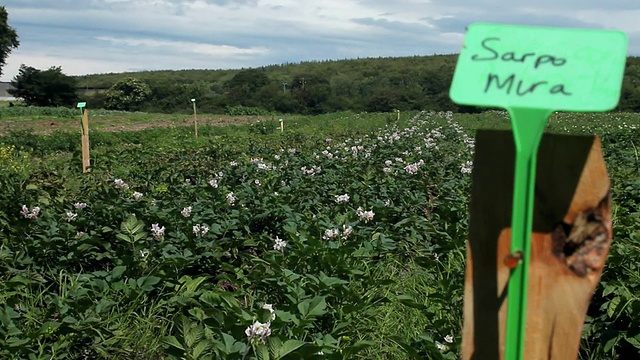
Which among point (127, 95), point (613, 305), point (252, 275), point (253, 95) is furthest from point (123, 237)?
point (127, 95)

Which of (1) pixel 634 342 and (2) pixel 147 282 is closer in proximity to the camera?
(1) pixel 634 342

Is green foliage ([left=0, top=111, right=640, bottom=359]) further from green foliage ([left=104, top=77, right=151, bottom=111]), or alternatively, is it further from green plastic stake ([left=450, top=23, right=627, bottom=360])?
green foliage ([left=104, top=77, right=151, bottom=111])

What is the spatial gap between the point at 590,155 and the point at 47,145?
56.4 feet

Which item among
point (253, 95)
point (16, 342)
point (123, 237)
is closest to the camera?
point (16, 342)

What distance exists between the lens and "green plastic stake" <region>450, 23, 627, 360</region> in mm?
1201

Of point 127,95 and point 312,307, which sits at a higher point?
point 312,307

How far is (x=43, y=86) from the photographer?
53938mm

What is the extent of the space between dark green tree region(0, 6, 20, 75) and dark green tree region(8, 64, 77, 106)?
6.91ft

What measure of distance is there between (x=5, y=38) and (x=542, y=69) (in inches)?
2178

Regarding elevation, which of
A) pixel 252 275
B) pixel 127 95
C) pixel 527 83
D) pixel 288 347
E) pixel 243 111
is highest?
pixel 527 83

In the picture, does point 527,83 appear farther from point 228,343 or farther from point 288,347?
point 228,343

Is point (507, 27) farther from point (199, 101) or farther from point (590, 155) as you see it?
point (199, 101)

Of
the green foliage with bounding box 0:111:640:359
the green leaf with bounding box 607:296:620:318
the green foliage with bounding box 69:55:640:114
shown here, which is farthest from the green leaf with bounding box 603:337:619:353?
the green foliage with bounding box 69:55:640:114

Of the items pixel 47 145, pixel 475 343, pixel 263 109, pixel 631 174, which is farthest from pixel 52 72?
pixel 475 343
